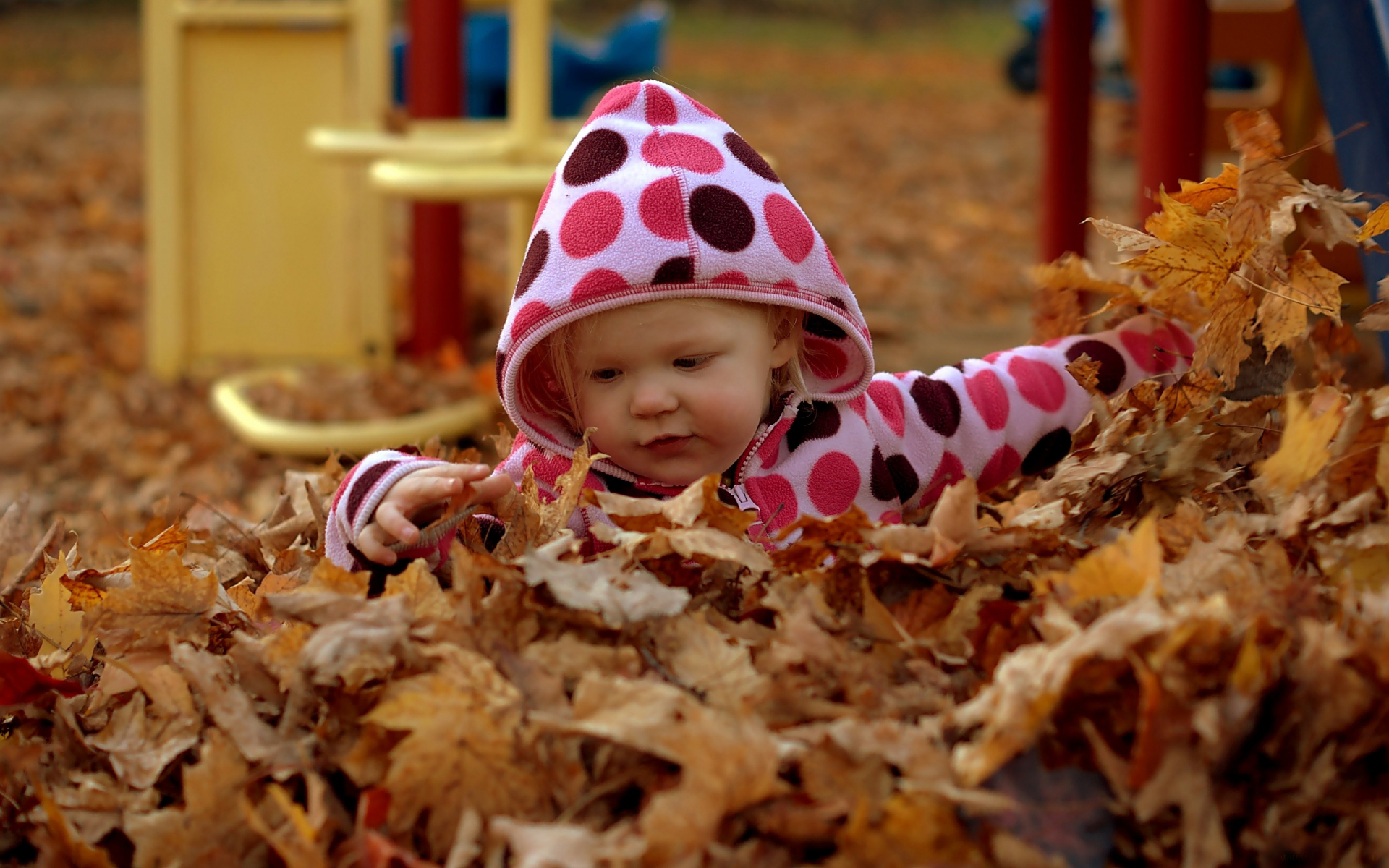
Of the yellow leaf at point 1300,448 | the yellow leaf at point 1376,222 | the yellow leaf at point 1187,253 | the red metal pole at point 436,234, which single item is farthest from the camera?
the red metal pole at point 436,234

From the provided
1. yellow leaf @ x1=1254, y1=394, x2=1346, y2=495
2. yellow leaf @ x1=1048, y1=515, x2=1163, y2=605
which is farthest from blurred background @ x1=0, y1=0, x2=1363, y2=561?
yellow leaf @ x1=1254, y1=394, x2=1346, y2=495

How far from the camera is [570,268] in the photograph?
64.5 inches

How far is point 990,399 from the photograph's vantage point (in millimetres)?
1869

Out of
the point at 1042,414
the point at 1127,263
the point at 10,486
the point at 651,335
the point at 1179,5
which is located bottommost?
the point at 10,486

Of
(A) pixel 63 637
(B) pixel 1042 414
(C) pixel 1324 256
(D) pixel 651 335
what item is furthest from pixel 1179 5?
(A) pixel 63 637

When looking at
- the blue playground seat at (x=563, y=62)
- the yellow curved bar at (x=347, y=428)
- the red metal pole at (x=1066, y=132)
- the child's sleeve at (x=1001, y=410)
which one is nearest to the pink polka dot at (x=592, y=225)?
the child's sleeve at (x=1001, y=410)

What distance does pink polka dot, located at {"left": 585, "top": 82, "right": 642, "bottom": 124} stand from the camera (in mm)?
1731

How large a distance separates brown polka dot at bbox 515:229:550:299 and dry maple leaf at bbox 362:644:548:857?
67cm

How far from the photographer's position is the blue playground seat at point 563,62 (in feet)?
28.1

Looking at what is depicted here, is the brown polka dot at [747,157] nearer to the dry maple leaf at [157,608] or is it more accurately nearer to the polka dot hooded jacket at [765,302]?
the polka dot hooded jacket at [765,302]

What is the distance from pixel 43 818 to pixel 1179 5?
270 centimetres

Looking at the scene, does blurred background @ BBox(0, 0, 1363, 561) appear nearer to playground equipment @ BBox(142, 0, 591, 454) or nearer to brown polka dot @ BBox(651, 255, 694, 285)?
playground equipment @ BBox(142, 0, 591, 454)

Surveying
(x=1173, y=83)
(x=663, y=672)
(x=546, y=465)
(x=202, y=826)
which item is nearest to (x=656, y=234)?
(x=546, y=465)

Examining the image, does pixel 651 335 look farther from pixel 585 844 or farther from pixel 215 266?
pixel 215 266
